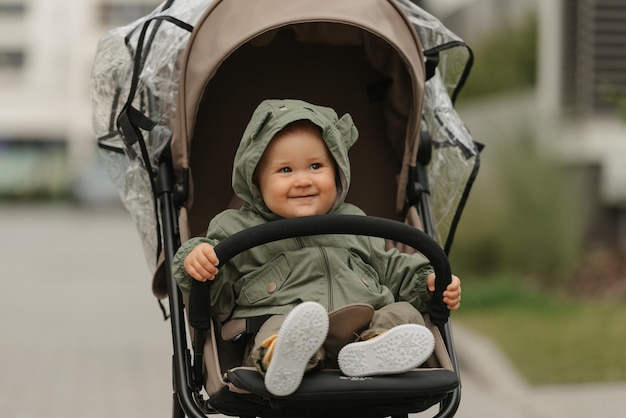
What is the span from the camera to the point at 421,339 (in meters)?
2.96

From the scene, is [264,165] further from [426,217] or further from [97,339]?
[97,339]

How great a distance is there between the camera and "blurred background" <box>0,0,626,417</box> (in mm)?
7504

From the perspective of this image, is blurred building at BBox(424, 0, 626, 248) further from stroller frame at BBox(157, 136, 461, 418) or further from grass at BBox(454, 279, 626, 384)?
stroller frame at BBox(157, 136, 461, 418)

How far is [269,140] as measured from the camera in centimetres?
336

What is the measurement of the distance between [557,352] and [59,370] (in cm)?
336

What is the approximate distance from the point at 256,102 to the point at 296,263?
3.96 ft

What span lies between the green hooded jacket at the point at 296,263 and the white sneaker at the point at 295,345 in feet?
1.36

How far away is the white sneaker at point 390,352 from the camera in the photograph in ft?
9.64

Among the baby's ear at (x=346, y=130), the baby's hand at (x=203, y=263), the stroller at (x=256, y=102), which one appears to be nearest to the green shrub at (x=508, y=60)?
the stroller at (x=256, y=102)

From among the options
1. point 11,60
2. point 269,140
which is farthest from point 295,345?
point 11,60

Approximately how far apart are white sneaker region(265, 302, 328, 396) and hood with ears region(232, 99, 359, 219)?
73 centimetres

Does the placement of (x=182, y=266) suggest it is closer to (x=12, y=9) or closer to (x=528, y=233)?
(x=528, y=233)

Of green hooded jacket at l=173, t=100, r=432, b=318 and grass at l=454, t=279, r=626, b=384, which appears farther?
grass at l=454, t=279, r=626, b=384

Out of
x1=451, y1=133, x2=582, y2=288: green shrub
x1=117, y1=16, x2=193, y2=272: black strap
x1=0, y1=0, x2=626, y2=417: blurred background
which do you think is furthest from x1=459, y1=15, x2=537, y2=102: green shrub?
x1=117, y1=16, x2=193, y2=272: black strap
